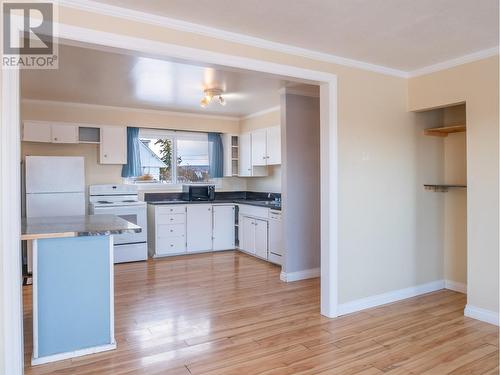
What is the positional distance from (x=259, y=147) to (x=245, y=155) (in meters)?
0.54

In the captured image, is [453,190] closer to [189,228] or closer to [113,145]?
[189,228]

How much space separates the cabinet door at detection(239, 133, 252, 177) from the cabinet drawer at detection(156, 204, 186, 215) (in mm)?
1293

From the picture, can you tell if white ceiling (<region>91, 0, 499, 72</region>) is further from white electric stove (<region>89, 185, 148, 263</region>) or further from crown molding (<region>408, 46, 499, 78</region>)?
white electric stove (<region>89, 185, 148, 263</region>)

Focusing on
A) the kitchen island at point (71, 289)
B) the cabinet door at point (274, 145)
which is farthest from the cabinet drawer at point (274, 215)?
the kitchen island at point (71, 289)

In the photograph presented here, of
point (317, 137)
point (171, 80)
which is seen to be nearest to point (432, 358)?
point (317, 137)

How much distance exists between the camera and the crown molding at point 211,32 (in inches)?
89.4

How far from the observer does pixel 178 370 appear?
2371 mm

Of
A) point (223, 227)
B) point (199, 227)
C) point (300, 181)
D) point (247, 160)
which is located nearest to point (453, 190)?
point (300, 181)

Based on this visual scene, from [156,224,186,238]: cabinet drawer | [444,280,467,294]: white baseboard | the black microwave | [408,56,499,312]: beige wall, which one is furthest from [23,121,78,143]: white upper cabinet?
[444,280,467,294]: white baseboard

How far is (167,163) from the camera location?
21.1 feet

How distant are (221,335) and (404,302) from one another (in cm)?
198

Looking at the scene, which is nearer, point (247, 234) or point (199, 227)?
point (247, 234)

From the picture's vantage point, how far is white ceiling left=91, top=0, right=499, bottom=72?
7.49 ft

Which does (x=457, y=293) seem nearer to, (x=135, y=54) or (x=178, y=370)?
(x=178, y=370)
